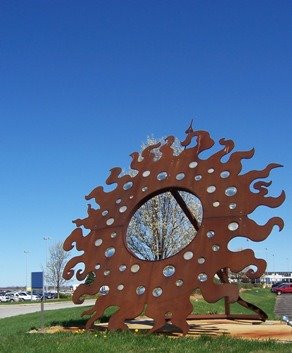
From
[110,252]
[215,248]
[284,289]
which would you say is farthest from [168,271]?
[284,289]

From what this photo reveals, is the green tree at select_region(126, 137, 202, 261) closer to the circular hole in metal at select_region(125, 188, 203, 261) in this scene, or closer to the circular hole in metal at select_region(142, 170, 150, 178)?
the circular hole in metal at select_region(125, 188, 203, 261)

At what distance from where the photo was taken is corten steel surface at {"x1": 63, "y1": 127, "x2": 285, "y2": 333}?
12.4 m

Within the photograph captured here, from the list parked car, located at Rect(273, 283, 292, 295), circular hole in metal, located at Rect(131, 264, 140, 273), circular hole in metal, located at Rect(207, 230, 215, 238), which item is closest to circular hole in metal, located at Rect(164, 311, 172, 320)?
circular hole in metal, located at Rect(131, 264, 140, 273)

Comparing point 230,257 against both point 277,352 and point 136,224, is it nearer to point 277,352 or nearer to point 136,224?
point 277,352

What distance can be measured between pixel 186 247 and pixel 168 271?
0.66 m

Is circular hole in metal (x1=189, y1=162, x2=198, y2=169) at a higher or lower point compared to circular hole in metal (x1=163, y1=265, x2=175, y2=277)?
higher

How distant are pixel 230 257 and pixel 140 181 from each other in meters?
3.92

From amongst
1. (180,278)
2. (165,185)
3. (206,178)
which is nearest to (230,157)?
(206,178)

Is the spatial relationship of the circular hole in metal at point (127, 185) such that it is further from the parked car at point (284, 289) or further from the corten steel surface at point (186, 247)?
the parked car at point (284, 289)

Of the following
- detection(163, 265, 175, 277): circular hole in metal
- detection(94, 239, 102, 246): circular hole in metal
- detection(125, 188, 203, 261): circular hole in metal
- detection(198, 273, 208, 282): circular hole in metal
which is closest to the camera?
detection(198, 273, 208, 282): circular hole in metal

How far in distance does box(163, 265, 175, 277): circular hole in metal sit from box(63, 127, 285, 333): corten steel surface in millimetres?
56

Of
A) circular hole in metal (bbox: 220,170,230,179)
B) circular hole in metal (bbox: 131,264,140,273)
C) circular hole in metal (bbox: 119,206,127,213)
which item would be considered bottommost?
circular hole in metal (bbox: 131,264,140,273)

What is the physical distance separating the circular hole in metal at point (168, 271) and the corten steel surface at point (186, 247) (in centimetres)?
6

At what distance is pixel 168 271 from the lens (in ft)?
43.0
